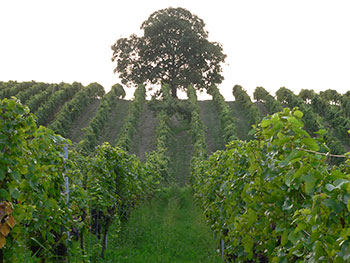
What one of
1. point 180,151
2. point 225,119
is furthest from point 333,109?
point 180,151

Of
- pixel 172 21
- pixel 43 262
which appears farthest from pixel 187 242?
pixel 172 21

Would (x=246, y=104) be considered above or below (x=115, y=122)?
above

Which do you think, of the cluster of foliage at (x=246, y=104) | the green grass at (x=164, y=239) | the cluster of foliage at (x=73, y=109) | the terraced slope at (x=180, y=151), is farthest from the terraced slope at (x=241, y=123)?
the green grass at (x=164, y=239)

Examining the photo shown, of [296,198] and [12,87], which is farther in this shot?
[12,87]

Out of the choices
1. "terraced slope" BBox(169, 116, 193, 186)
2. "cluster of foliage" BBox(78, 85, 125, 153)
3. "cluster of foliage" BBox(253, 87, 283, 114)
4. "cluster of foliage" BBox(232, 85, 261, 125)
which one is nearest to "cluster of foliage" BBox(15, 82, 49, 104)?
"cluster of foliage" BBox(78, 85, 125, 153)

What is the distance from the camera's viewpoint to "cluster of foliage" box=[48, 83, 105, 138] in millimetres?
30797

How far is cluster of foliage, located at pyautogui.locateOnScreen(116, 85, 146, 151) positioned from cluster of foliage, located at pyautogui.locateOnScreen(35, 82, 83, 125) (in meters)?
6.70

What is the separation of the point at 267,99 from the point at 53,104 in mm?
20271

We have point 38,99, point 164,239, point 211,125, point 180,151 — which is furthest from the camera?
point 38,99

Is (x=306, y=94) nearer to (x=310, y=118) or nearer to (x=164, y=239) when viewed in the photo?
(x=310, y=118)

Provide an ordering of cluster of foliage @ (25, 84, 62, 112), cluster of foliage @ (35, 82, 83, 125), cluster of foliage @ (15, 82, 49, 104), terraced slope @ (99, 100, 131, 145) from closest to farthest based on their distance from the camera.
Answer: terraced slope @ (99, 100, 131, 145)
cluster of foliage @ (35, 82, 83, 125)
cluster of foliage @ (25, 84, 62, 112)
cluster of foliage @ (15, 82, 49, 104)

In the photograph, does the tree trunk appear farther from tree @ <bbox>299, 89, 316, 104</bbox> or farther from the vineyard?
the vineyard

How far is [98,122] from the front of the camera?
32656 millimetres

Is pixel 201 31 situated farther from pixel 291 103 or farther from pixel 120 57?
pixel 291 103
